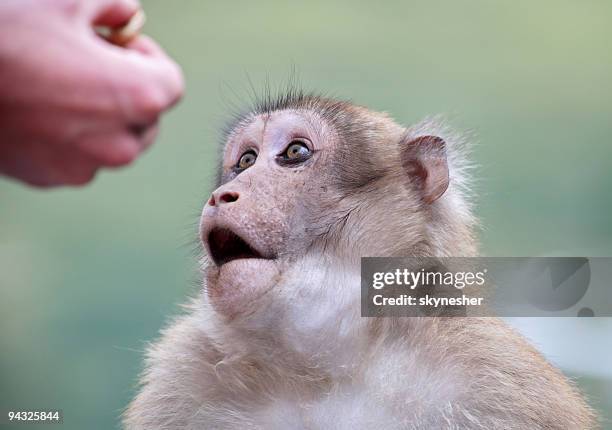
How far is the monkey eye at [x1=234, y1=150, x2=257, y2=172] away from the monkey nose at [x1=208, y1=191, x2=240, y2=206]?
0.80 ft

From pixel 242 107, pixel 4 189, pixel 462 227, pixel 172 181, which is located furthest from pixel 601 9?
pixel 4 189

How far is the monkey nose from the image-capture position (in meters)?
1.65

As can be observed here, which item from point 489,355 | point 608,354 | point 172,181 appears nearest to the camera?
point 489,355

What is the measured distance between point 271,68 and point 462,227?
0.77m

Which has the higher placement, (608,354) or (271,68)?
(271,68)

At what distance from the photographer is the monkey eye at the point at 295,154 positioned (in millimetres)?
1843

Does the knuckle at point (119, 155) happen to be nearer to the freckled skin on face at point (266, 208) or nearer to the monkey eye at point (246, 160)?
the freckled skin on face at point (266, 208)

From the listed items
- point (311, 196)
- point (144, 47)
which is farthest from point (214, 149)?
point (144, 47)

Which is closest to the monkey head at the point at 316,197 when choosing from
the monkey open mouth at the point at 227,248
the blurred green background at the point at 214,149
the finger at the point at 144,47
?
the monkey open mouth at the point at 227,248

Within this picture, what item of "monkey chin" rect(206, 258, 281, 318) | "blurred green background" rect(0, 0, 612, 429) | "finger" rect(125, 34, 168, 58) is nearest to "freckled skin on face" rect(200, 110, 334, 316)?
"monkey chin" rect(206, 258, 281, 318)

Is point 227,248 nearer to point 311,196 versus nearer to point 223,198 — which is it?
point 223,198

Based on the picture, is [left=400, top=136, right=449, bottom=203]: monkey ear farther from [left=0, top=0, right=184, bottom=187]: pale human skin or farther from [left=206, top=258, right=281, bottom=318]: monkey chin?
[left=0, top=0, right=184, bottom=187]: pale human skin

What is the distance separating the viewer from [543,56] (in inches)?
93.4

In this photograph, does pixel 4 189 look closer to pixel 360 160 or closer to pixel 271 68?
pixel 271 68
